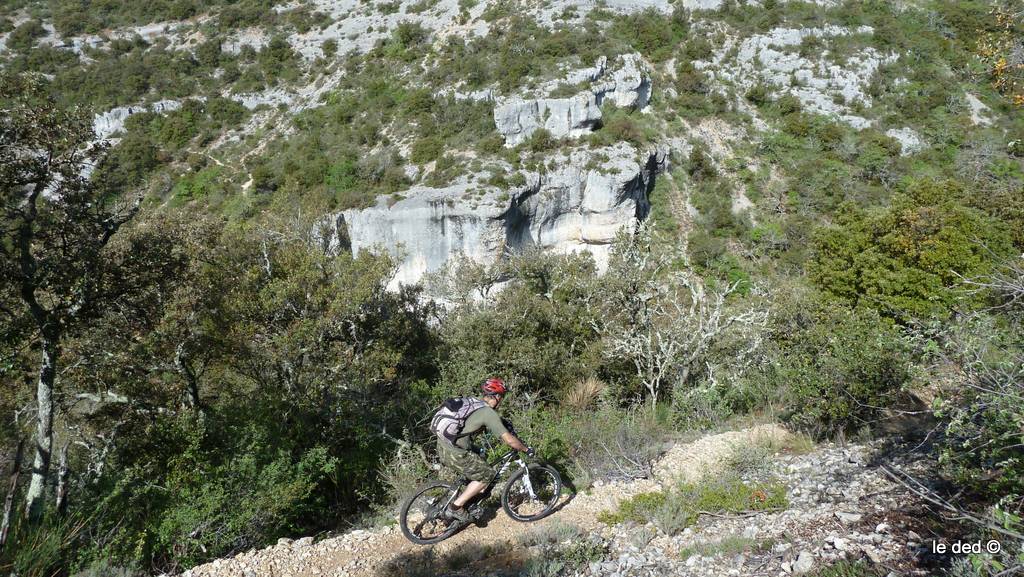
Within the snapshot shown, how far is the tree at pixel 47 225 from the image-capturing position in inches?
172

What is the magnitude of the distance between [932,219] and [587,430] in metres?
12.2

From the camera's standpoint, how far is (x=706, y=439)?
19.9 feet

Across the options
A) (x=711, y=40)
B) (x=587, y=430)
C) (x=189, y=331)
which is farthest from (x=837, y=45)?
(x=189, y=331)

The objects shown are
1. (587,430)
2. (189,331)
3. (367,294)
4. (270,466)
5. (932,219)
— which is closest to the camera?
(270,466)

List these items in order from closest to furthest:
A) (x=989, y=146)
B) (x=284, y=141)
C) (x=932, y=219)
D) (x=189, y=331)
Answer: (x=189, y=331), (x=932, y=219), (x=989, y=146), (x=284, y=141)

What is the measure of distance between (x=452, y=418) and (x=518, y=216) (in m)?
19.8

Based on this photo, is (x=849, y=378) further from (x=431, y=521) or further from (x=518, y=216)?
(x=518, y=216)

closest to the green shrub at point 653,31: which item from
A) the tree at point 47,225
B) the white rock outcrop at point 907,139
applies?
the white rock outcrop at point 907,139

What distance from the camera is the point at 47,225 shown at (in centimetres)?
465

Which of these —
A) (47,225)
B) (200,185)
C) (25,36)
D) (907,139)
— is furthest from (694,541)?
(25,36)

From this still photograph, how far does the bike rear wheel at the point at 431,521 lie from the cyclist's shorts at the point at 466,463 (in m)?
0.19

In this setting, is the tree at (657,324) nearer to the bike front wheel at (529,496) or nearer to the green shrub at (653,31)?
the bike front wheel at (529,496)

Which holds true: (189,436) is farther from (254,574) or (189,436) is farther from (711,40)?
(711,40)

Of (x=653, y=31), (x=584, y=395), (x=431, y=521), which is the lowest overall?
(x=584, y=395)
